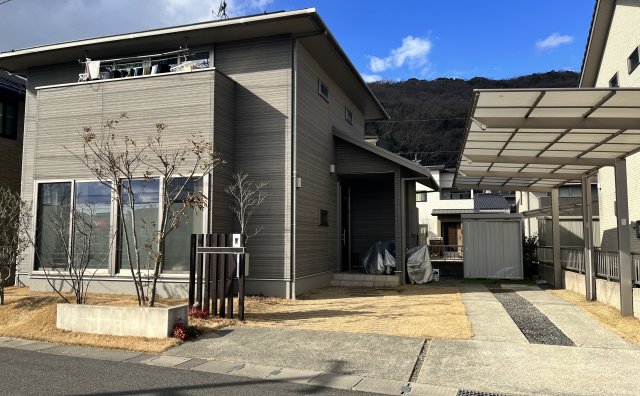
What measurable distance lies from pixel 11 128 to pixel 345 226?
12.1 meters

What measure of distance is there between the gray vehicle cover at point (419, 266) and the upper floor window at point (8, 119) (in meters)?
14.2

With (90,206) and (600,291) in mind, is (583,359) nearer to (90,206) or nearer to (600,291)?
(600,291)

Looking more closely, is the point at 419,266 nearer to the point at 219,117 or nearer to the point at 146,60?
the point at 219,117

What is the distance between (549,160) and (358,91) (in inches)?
312

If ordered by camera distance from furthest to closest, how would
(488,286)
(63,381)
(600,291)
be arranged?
(488,286)
(600,291)
(63,381)

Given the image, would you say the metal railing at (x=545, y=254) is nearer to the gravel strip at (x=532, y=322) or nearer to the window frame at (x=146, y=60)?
the gravel strip at (x=532, y=322)

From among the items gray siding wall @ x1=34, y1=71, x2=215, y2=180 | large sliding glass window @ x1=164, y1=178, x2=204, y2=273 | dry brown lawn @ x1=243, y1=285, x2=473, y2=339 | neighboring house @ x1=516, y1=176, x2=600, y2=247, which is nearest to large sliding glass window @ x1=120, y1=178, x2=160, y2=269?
large sliding glass window @ x1=164, y1=178, x2=204, y2=273

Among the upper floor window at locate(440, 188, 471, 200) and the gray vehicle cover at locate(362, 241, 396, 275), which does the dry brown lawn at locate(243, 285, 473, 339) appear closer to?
the gray vehicle cover at locate(362, 241, 396, 275)

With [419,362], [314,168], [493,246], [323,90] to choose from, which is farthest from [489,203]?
[419,362]

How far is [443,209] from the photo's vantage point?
32.2m

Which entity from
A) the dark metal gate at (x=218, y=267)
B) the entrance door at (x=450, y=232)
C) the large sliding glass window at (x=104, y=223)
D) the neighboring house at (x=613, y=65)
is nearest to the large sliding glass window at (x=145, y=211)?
the large sliding glass window at (x=104, y=223)

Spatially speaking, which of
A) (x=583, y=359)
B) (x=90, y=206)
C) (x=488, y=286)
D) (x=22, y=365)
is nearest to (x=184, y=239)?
(x=90, y=206)

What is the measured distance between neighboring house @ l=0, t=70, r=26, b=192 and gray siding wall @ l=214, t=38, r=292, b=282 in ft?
29.5

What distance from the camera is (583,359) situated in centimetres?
605
